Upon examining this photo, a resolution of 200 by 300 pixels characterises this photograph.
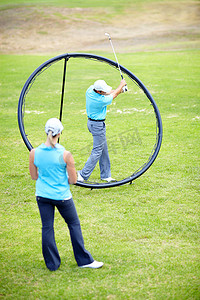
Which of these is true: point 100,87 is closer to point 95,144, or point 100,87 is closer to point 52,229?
point 95,144

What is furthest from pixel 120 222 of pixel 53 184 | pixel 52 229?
pixel 53 184

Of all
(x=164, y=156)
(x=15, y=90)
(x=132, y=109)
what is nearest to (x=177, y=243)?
(x=164, y=156)

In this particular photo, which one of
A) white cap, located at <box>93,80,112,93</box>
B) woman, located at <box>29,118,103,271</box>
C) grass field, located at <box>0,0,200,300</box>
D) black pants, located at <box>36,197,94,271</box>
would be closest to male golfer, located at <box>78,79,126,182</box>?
white cap, located at <box>93,80,112,93</box>

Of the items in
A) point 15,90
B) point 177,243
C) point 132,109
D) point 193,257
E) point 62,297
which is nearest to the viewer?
point 62,297

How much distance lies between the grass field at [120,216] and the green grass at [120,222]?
13mm

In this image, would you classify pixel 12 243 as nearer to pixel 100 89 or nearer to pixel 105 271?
pixel 105 271

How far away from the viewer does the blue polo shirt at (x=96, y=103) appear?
7.10m

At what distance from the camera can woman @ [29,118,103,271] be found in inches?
178

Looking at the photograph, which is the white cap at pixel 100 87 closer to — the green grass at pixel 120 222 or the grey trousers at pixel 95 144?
the grey trousers at pixel 95 144

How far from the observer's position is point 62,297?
4402 mm

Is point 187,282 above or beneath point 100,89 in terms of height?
beneath

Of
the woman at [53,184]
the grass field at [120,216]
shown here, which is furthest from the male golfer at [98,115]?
the woman at [53,184]

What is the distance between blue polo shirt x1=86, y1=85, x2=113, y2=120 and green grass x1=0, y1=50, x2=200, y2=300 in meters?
1.52

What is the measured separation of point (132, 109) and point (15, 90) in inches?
253
